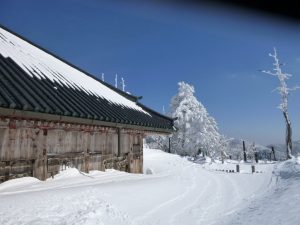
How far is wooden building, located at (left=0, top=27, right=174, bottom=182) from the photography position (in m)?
7.79

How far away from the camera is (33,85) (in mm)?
9078

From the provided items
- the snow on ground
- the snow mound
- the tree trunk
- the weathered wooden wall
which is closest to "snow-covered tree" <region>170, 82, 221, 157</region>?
the tree trunk

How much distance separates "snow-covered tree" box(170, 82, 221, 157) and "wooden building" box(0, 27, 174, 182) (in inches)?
1515

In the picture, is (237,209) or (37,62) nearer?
(237,209)

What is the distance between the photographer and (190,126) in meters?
52.5

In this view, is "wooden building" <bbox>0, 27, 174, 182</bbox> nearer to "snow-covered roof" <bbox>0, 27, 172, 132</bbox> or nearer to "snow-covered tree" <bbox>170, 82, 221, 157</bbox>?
"snow-covered roof" <bbox>0, 27, 172, 132</bbox>

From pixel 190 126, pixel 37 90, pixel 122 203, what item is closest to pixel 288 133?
pixel 190 126

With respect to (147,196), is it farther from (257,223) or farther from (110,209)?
A: (257,223)

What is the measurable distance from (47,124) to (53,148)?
2.62ft

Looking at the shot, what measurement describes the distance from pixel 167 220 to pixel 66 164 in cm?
424

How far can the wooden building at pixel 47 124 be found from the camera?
779 cm

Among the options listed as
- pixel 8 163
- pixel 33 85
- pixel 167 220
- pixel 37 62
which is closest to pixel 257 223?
pixel 167 220

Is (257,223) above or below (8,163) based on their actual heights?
below

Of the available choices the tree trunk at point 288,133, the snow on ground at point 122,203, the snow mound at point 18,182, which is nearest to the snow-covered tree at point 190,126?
the tree trunk at point 288,133
